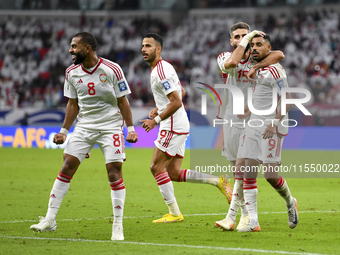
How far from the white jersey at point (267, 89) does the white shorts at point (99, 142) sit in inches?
62.0

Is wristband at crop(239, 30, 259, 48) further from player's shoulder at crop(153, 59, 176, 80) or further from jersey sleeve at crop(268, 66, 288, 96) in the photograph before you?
player's shoulder at crop(153, 59, 176, 80)

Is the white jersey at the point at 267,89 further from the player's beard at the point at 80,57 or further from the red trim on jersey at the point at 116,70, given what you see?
the player's beard at the point at 80,57

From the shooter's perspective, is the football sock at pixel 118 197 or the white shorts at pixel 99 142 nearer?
the football sock at pixel 118 197

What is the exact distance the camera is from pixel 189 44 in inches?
1184

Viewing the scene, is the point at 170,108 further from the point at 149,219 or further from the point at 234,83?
the point at 149,219

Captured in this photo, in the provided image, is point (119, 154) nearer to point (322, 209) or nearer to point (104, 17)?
point (322, 209)

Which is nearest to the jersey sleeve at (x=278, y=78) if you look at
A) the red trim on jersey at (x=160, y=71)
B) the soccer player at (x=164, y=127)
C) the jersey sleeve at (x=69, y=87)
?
the soccer player at (x=164, y=127)

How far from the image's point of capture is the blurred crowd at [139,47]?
1008 inches

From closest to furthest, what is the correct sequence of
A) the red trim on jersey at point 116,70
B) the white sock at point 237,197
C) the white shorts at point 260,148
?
the red trim on jersey at point 116,70 < the white shorts at point 260,148 < the white sock at point 237,197

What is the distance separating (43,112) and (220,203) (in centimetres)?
1462

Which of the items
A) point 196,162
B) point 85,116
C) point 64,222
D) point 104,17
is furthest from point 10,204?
point 104,17

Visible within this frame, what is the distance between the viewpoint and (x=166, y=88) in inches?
259

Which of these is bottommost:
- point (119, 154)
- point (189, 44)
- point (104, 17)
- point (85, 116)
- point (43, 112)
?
point (119, 154)

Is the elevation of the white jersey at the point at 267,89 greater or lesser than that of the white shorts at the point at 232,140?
greater
